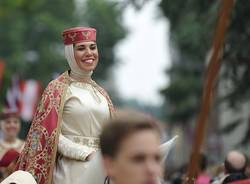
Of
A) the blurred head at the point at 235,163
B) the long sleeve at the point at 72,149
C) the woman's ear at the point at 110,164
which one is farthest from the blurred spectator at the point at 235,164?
the woman's ear at the point at 110,164

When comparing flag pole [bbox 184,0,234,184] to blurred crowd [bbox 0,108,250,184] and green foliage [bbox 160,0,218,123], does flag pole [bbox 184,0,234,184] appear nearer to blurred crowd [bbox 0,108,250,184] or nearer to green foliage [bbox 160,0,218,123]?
blurred crowd [bbox 0,108,250,184]

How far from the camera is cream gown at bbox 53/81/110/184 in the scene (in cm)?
841

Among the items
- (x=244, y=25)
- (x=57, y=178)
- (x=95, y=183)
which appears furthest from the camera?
(x=244, y=25)

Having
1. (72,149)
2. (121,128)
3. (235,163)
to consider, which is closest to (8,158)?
(235,163)

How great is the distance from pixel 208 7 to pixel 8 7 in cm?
1908

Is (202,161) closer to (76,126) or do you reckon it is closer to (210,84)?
(76,126)

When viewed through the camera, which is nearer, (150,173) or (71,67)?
(150,173)

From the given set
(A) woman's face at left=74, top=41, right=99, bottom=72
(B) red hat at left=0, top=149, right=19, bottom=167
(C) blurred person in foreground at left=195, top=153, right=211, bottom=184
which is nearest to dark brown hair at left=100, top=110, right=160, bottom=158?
(A) woman's face at left=74, top=41, right=99, bottom=72

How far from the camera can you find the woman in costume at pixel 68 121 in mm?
8445

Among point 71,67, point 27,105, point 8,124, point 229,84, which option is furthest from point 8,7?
point 71,67

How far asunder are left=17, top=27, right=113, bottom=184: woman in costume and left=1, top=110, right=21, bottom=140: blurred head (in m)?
4.71

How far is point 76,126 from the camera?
8578mm

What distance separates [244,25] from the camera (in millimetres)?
16875

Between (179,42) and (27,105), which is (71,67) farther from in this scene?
(27,105)
